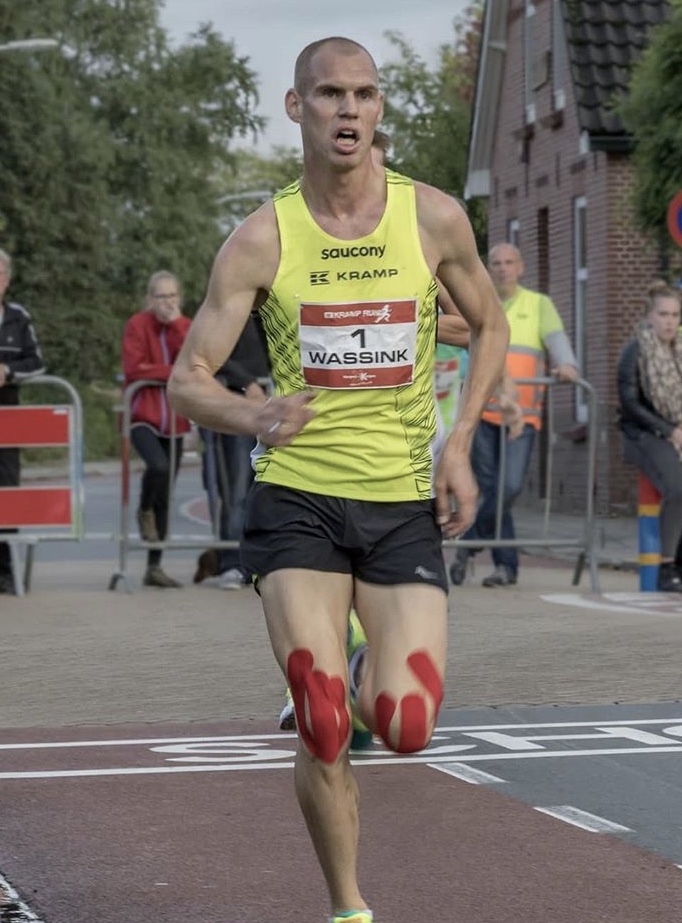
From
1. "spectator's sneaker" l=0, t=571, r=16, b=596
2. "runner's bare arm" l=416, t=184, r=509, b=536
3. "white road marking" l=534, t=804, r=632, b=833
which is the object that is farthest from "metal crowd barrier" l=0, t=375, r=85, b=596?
"runner's bare arm" l=416, t=184, r=509, b=536

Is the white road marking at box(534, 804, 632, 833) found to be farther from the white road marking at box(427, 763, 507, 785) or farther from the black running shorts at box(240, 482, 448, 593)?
the black running shorts at box(240, 482, 448, 593)

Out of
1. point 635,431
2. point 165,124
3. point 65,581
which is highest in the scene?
point 165,124

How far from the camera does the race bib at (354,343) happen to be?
5285 mm

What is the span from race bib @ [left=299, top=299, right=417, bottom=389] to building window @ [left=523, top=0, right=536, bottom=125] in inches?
1179

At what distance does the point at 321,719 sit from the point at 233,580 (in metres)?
10.2

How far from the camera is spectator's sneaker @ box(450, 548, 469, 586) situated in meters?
15.4

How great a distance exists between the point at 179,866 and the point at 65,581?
10728mm

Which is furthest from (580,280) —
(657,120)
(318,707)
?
(318,707)

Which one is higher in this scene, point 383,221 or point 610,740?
point 383,221

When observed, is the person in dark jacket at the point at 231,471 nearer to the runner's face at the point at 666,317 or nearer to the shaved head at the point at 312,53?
the runner's face at the point at 666,317

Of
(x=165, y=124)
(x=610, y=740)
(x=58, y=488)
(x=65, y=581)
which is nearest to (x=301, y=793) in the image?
(x=610, y=740)

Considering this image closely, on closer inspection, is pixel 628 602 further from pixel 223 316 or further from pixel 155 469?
pixel 223 316

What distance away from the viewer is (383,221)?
537 cm

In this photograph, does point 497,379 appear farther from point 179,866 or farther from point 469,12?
point 469,12
